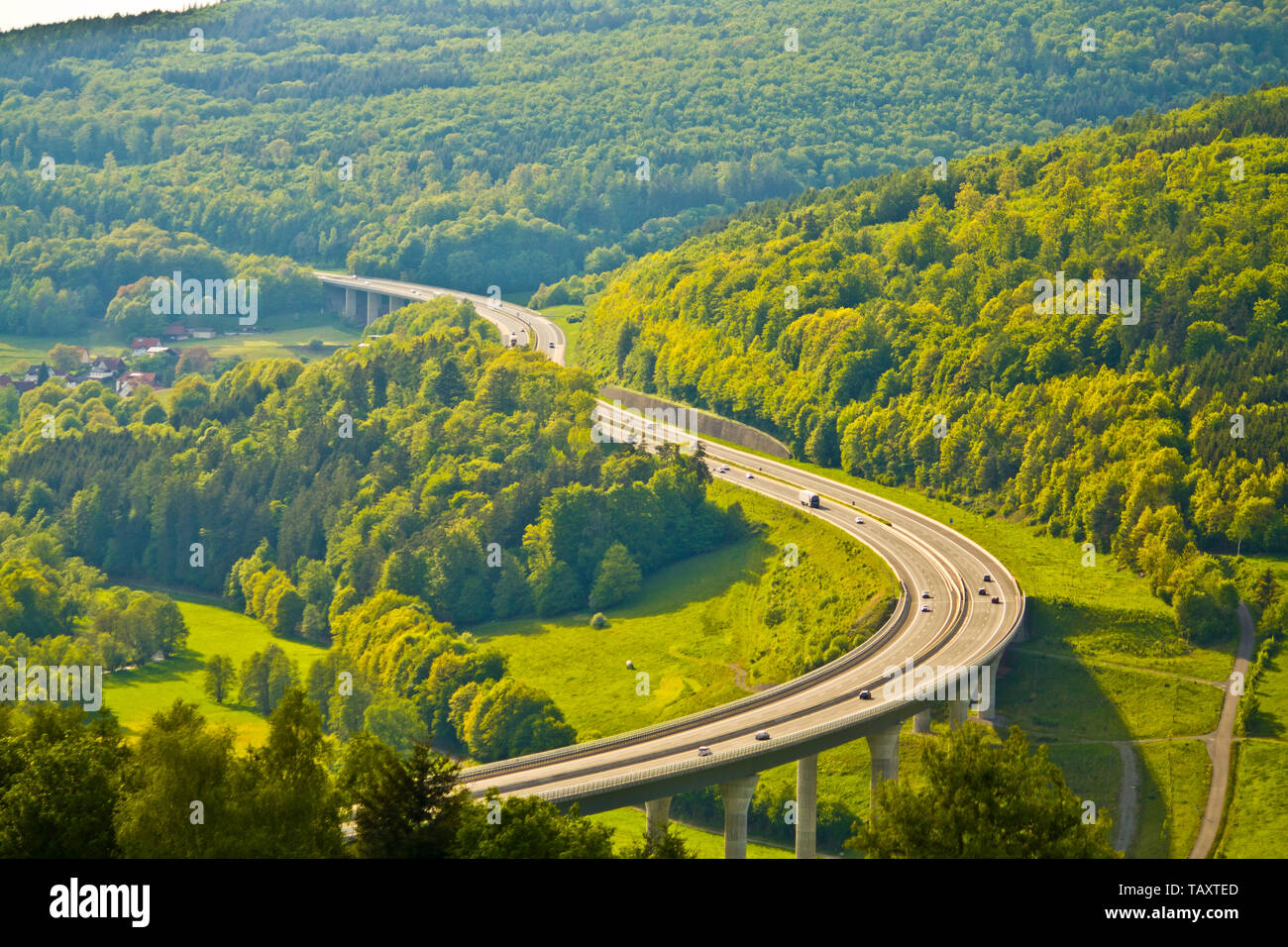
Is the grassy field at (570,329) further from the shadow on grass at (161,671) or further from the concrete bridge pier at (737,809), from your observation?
the concrete bridge pier at (737,809)

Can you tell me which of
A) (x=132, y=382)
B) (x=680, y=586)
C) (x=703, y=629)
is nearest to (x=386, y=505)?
(x=680, y=586)

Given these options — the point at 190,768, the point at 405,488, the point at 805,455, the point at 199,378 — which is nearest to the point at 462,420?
the point at 405,488

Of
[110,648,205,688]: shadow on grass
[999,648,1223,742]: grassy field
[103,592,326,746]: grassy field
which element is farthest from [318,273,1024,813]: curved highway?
[110,648,205,688]: shadow on grass

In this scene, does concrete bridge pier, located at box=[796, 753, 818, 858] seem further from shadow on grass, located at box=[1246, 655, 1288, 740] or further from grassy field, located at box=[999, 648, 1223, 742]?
shadow on grass, located at box=[1246, 655, 1288, 740]
